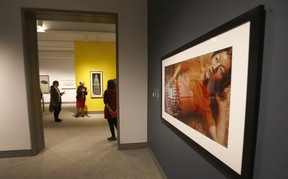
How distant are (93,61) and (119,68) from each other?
4055 mm

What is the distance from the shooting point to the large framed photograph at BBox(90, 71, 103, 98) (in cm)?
689

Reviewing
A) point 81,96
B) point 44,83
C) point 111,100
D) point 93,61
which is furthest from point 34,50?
point 44,83

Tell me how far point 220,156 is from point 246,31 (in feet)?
2.54

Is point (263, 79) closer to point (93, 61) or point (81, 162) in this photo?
point (81, 162)

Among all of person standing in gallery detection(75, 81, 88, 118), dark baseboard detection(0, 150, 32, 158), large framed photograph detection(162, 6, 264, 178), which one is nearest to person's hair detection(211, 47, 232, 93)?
large framed photograph detection(162, 6, 264, 178)

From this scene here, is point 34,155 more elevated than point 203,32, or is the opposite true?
point 203,32

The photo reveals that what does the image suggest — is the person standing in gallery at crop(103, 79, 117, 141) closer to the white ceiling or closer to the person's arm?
the white ceiling

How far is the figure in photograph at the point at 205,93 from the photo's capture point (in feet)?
3.23

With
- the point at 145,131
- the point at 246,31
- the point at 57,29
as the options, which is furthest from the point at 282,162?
the point at 57,29

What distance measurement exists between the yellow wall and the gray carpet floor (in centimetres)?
316

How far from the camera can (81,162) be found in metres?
2.84

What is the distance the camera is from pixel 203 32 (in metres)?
1.26

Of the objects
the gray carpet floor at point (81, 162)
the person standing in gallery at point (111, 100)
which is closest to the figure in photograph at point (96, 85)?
the gray carpet floor at point (81, 162)

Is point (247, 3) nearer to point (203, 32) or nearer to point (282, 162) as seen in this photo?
point (203, 32)
